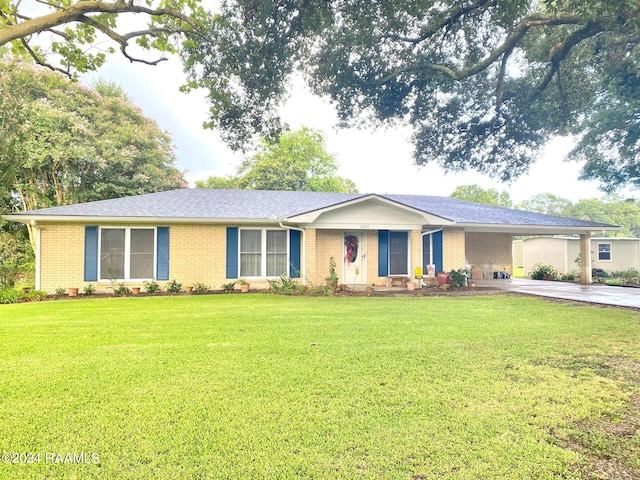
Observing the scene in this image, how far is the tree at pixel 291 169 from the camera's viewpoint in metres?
31.9

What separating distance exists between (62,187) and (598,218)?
242ft

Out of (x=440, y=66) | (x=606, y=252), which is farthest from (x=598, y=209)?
(x=440, y=66)

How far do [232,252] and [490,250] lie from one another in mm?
12957

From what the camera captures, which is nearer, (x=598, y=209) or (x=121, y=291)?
(x=121, y=291)

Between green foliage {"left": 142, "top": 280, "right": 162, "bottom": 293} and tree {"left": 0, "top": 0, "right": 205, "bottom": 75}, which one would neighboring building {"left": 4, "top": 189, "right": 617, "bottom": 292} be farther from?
tree {"left": 0, "top": 0, "right": 205, "bottom": 75}

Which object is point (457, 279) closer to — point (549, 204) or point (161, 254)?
point (161, 254)

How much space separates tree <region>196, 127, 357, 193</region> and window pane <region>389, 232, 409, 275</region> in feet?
63.1

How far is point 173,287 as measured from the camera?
470 inches

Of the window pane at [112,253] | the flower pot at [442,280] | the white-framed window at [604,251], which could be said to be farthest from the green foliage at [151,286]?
the white-framed window at [604,251]

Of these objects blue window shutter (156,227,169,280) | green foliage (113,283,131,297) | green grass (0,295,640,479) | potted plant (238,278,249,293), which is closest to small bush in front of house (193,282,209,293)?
blue window shutter (156,227,169,280)

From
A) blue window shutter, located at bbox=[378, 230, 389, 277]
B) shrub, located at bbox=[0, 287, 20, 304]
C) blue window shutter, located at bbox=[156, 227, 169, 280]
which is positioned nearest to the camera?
shrub, located at bbox=[0, 287, 20, 304]

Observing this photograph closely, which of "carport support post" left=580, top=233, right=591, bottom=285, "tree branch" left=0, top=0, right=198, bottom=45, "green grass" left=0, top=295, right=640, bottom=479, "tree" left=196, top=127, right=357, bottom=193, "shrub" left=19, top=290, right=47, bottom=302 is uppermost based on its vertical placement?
"tree" left=196, top=127, right=357, bottom=193

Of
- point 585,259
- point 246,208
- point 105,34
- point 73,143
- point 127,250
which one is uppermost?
point 73,143

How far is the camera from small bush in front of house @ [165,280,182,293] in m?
11.9
